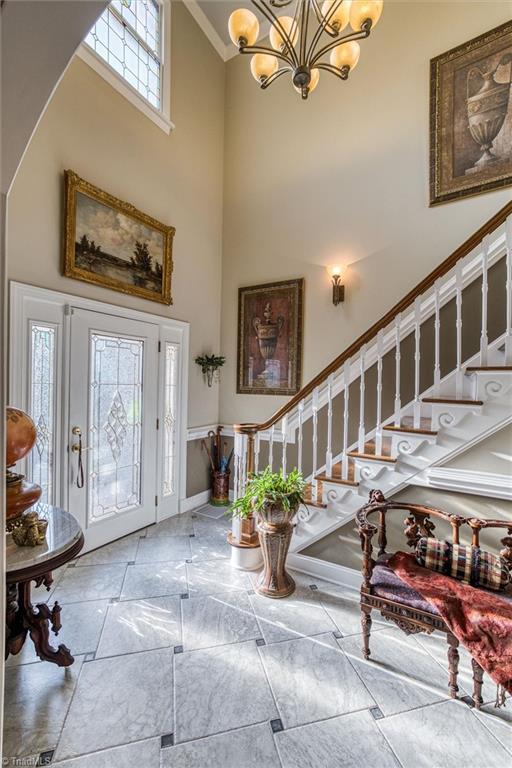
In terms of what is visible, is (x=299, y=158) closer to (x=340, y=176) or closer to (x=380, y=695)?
(x=340, y=176)

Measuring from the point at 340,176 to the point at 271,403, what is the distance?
2702 millimetres

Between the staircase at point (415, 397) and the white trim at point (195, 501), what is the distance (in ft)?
4.04

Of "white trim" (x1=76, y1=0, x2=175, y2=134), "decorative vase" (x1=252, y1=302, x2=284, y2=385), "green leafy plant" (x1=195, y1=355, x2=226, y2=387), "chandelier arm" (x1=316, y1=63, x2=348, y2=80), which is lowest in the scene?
"green leafy plant" (x1=195, y1=355, x2=226, y2=387)

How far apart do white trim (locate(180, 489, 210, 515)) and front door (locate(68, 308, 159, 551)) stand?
438 millimetres

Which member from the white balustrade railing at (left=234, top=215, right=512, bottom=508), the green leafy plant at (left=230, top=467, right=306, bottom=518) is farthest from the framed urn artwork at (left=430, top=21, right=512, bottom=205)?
the green leafy plant at (left=230, top=467, right=306, bottom=518)

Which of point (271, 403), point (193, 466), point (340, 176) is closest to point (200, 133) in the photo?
point (340, 176)

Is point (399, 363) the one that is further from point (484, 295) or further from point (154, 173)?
point (154, 173)

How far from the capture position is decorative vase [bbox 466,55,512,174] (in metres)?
3.01

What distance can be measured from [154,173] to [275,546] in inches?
152

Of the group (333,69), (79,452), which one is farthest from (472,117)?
(79,452)

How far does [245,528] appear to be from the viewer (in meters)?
2.93

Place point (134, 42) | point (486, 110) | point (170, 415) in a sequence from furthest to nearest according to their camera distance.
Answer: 1. point (170, 415)
2. point (134, 42)
3. point (486, 110)

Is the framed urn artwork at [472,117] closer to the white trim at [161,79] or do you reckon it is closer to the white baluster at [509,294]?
the white baluster at [509,294]

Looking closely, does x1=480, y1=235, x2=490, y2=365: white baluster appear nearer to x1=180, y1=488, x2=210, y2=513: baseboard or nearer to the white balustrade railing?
the white balustrade railing
